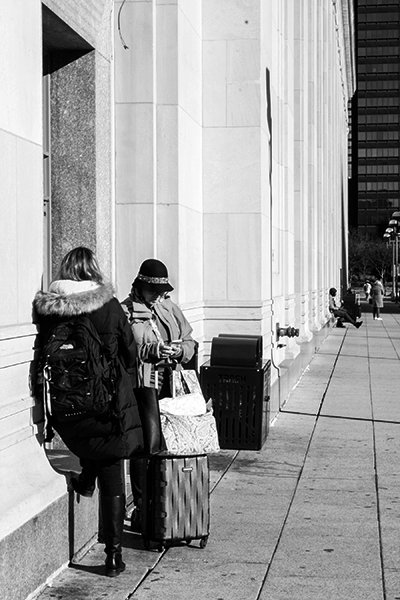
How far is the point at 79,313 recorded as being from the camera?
5.89 metres

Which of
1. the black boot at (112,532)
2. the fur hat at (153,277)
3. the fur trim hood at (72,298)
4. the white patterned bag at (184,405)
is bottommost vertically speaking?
the black boot at (112,532)

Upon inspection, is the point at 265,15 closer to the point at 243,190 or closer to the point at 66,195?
the point at 243,190

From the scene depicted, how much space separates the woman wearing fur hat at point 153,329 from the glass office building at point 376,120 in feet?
538

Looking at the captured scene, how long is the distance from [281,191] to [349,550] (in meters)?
11.2

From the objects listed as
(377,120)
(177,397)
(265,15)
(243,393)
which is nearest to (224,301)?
(243,393)

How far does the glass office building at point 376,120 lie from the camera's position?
171000mm

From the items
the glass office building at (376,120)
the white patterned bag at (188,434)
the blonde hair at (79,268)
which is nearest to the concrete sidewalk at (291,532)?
the white patterned bag at (188,434)

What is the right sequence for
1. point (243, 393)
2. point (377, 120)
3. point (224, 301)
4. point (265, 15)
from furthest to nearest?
point (377, 120) < point (265, 15) < point (224, 301) < point (243, 393)

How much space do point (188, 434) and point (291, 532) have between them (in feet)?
3.88

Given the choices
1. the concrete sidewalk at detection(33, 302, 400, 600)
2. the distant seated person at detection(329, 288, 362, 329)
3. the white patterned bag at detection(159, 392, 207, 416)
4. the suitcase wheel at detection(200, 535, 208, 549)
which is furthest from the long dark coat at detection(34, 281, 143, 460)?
the distant seated person at detection(329, 288, 362, 329)

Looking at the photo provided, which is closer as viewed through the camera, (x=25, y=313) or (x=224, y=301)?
(x=25, y=313)

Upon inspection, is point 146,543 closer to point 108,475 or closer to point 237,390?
point 108,475

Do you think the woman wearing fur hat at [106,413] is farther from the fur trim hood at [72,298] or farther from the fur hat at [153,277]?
the fur hat at [153,277]

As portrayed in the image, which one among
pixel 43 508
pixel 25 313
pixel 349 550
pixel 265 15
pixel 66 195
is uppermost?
pixel 265 15
